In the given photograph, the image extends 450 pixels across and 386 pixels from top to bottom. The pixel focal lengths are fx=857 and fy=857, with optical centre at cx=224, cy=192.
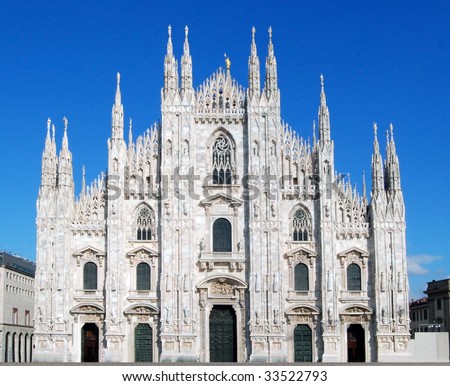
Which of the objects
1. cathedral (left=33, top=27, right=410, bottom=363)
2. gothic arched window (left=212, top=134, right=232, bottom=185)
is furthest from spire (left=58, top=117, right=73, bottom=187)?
gothic arched window (left=212, top=134, right=232, bottom=185)

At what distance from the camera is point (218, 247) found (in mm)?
59625

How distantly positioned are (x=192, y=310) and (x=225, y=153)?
37.2ft

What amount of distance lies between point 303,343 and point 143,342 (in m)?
11.0

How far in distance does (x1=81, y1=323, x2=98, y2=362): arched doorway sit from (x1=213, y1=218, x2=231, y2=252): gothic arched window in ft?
33.2

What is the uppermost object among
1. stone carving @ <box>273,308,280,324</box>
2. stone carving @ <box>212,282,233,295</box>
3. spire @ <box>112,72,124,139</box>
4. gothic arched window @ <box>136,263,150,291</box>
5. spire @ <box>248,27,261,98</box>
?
spire @ <box>248,27,261,98</box>

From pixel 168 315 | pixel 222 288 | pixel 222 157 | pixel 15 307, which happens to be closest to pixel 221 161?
pixel 222 157

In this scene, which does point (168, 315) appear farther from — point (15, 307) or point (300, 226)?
point (15, 307)

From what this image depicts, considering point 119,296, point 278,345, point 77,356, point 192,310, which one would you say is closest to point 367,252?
point 278,345

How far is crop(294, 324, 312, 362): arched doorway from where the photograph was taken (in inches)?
2308

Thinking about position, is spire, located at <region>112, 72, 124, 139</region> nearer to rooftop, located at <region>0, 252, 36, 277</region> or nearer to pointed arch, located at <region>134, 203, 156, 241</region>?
pointed arch, located at <region>134, 203, 156, 241</region>

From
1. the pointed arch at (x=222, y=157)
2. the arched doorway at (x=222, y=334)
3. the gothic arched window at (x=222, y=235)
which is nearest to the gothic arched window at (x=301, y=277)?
the arched doorway at (x=222, y=334)

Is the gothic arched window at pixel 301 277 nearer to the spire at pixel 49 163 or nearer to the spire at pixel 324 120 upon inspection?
the spire at pixel 324 120

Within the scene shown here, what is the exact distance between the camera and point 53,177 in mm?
59562
